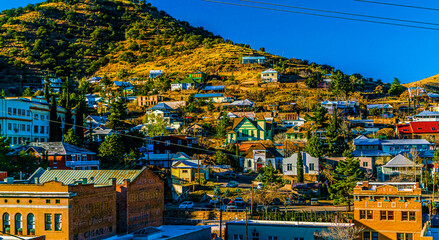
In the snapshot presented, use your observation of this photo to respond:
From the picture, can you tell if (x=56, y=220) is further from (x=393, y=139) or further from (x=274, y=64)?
(x=274, y=64)

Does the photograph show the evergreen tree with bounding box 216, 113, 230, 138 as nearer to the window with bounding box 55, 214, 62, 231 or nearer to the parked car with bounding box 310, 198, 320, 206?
the parked car with bounding box 310, 198, 320, 206

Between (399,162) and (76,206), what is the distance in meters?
49.4

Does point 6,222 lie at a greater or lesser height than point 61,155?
lesser

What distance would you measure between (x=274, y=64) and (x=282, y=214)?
317 ft

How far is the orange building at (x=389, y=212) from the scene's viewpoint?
176 ft

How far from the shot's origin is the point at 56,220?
3828cm

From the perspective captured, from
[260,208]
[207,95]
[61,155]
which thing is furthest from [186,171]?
[207,95]

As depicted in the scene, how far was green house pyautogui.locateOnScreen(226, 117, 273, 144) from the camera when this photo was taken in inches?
3836

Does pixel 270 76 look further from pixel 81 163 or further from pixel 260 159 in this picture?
pixel 81 163

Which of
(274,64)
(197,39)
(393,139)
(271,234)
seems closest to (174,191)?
(271,234)

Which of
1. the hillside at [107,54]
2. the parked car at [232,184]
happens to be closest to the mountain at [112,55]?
the hillside at [107,54]

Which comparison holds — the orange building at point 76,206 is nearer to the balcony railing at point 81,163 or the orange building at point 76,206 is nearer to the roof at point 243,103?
the balcony railing at point 81,163

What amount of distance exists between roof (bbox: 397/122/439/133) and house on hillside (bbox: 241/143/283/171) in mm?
25891

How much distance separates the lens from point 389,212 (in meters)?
54.5
